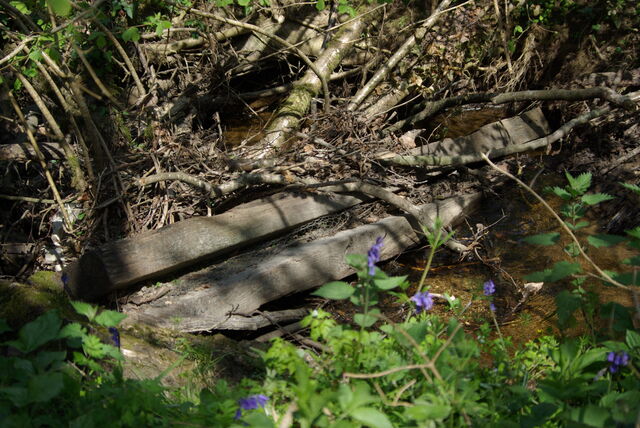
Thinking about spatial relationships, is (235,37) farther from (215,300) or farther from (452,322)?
(452,322)

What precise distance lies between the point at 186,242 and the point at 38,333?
2419 millimetres

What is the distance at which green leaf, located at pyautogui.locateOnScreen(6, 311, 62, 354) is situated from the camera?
5.94 feet

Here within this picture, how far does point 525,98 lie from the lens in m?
6.44

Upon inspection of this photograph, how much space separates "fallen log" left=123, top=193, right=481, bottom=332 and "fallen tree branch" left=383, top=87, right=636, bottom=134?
1626 millimetres

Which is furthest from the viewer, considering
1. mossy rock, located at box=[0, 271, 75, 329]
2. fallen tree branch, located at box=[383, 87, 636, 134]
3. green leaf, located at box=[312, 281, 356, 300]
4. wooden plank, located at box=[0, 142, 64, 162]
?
fallen tree branch, located at box=[383, 87, 636, 134]

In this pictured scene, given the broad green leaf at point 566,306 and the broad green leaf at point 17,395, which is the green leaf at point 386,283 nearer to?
the broad green leaf at point 566,306

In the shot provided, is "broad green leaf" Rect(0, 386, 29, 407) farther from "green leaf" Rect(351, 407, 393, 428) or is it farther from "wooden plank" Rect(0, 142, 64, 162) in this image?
"wooden plank" Rect(0, 142, 64, 162)

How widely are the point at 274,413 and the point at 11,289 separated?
2.05m

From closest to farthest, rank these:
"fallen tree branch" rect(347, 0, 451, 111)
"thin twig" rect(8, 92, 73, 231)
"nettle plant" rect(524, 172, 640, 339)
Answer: "nettle plant" rect(524, 172, 640, 339) → "thin twig" rect(8, 92, 73, 231) → "fallen tree branch" rect(347, 0, 451, 111)

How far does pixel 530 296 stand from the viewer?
450 centimetres

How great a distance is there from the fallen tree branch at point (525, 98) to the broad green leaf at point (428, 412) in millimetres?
4772

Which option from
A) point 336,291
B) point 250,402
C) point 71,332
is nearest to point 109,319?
point 71,332

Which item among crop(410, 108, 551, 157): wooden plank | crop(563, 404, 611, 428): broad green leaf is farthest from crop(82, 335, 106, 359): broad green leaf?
crop(410, 108, 551, 157): wooden plank

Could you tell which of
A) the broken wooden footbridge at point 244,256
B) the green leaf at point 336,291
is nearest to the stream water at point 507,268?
the broken wooden footbridge at point 244,256
